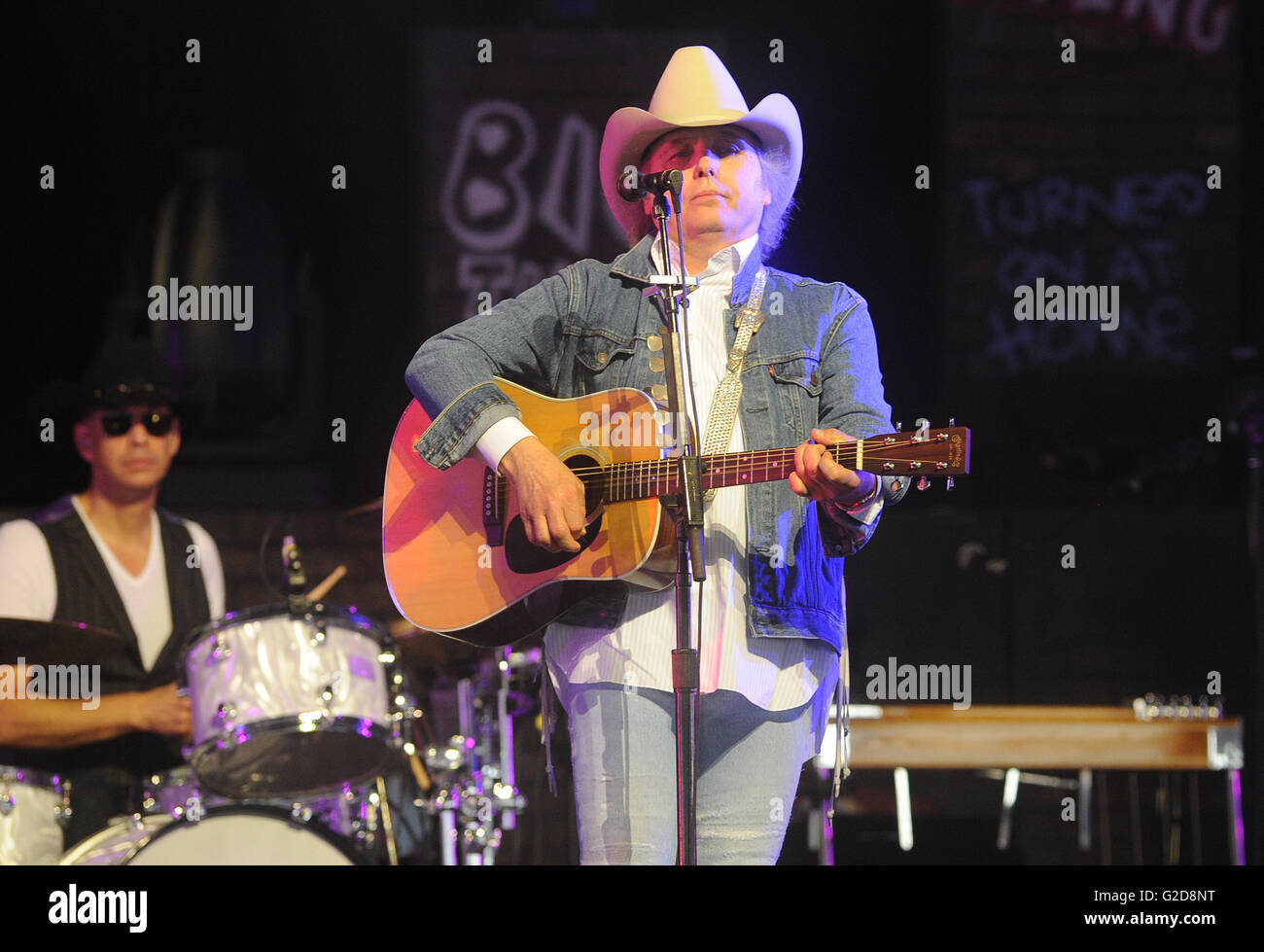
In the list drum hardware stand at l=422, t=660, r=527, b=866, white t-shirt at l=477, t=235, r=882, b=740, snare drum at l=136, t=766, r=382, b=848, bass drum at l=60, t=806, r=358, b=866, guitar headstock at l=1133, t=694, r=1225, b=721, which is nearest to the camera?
white t-shirt at l=477, t=235, r=882, b=740

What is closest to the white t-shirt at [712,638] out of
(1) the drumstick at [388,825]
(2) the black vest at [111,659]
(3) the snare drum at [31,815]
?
(1) the drumstick at [388,825]

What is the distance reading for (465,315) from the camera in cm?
479

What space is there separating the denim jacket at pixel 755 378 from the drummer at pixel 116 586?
159cm

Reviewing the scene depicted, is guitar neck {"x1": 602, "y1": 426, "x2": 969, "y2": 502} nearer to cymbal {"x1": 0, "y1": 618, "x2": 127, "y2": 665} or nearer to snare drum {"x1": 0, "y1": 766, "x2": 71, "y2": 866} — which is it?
cymbal {"x1": 0, "y1": 618, "x2": 127, "y2": 665}

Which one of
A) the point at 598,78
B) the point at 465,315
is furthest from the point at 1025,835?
the point at 598,78

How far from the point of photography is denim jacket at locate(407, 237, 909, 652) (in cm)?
255

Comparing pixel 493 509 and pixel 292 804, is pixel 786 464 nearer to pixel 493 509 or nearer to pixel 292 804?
pixel 493 509

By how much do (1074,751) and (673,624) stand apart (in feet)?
7.38

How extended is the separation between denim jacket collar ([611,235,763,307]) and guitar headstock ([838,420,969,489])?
1.39 feet

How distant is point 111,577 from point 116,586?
33 millimetres

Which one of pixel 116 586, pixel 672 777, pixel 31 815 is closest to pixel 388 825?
pixel 31 815

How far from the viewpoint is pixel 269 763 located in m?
3.87

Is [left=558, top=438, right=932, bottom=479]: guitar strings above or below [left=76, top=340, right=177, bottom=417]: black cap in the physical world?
below

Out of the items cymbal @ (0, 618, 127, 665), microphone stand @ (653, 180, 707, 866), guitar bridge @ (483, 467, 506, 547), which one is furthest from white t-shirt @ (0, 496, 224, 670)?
microphone stand @ (653, 180, 707, 866)
